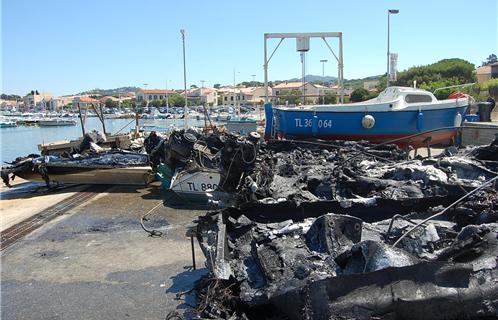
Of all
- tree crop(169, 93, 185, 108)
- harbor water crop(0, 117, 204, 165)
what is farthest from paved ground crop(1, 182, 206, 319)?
tree crop(169, 93, 185, 108)

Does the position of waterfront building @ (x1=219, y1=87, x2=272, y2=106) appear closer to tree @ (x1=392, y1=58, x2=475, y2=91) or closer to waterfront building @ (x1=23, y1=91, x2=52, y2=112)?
tree @ (x1=392, y1=58, x2=475, y2=91)

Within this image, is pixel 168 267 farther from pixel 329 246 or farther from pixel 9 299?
pixel 329 246

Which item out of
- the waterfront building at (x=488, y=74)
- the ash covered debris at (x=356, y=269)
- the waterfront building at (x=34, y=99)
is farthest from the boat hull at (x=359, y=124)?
the waterfront building at (x=34, y=99)

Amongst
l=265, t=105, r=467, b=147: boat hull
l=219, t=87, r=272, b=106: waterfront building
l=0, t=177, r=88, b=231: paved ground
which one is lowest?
l=0, t=177, r=88, b=231: paved ground

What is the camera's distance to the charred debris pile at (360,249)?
2.88 metres

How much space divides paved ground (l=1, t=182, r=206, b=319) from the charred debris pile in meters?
1.06

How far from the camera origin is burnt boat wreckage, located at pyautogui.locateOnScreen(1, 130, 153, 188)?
1156cm

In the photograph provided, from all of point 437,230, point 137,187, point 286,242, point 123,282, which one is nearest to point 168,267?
point 123,282

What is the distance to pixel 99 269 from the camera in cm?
608

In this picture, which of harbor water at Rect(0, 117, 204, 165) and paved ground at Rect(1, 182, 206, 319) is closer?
paved ground at Rect(1, 182, 206, 319)

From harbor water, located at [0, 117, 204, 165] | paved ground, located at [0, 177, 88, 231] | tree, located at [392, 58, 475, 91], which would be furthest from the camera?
tree, located at [392, 58, 475, 91]

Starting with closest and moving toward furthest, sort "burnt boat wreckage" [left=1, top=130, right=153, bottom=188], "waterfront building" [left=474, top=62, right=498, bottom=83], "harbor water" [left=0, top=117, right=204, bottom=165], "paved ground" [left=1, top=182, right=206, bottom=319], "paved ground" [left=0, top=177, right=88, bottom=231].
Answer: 1. "paved ground" [left=1, top=182, right=206, bottom=319]
2. "paved ground" [left=0, top=177, right=88, bottom=231]
3. "burnt boat wreckage" [left=1, top=130, right=153, bottom=188]
4. "harbor water" [left=0, top=117, right=204, bottom=165]
5. "waterfront building" [left=474, top=62, right=498, bottom=83]

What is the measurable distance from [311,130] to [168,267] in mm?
8543

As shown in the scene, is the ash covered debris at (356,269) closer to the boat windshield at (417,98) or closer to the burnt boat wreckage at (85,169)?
the burnt boat wreckage at (85,169)
